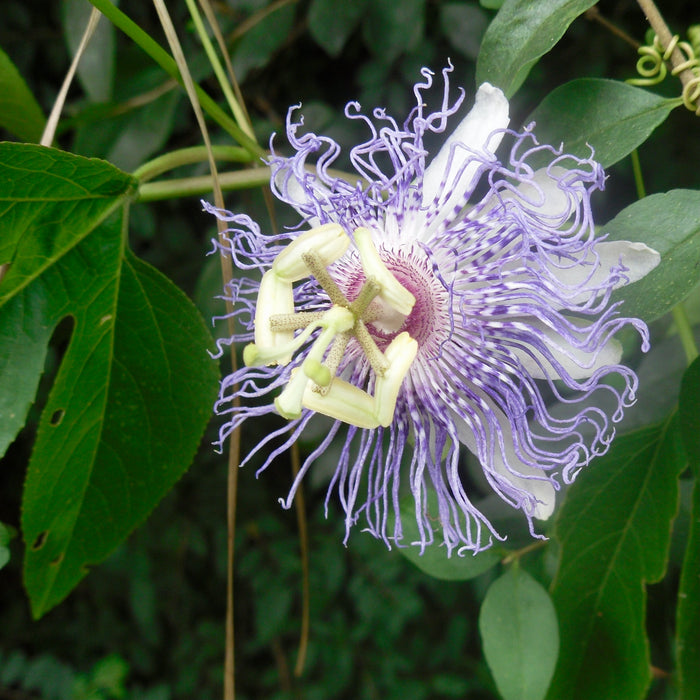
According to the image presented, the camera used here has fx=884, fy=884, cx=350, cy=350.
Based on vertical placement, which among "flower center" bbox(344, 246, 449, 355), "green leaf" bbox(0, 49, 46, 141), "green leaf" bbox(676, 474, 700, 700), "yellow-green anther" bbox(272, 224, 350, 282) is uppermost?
"green leaf" bbox(0, 49, 46, 141)

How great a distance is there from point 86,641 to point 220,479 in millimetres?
588

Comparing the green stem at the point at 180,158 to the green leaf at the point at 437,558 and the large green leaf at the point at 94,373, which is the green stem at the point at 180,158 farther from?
the green leaf at the point at 437,558

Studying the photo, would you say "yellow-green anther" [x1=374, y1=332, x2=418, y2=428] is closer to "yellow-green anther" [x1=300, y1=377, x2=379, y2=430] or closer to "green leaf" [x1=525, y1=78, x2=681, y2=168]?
"yellow-green anther" [x1=300, y1=377, x2=379, y2=430]

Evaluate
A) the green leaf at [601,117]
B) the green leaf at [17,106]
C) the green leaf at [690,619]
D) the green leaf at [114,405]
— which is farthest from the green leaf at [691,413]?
the green leaf at [17,106]

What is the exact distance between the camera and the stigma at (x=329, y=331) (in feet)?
2.68

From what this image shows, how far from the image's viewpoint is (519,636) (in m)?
0.99

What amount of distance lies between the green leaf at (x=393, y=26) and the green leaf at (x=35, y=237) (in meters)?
0.49

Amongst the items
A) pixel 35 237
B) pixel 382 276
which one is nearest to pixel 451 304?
pixel 382 276

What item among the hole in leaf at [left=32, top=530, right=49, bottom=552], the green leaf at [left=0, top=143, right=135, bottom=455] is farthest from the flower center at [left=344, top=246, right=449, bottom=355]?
the hole in leaf at [left=32, top=530, right=49, bottom=552]

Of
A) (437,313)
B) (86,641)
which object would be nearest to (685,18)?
(437,313)

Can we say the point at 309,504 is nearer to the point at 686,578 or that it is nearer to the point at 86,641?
the point at 86,641

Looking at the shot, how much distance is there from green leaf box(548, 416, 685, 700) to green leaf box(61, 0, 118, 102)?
92 cm

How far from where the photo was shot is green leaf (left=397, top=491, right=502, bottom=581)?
104 centimetres

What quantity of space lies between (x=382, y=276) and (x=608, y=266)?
8.3 inches
